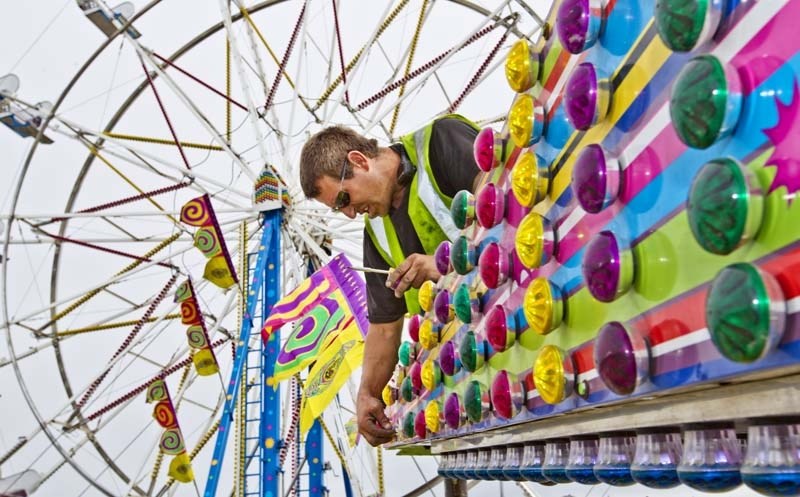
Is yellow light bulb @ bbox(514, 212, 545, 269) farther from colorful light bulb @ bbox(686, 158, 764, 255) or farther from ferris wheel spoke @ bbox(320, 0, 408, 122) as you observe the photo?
ferris wheel spoke @ bbox(320, 0, 408, 122)

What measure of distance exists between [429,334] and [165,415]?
4818mm

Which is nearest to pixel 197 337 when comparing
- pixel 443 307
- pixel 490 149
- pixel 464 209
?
pixel 443 307

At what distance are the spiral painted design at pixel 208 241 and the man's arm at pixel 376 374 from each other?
373cm

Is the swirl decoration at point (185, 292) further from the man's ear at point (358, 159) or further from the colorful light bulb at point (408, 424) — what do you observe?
the colorful light bulb at point (408, 424)

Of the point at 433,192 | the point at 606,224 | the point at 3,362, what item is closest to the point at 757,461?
the point at 606,224

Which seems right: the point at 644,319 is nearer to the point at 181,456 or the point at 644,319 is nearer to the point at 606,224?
the point at 606,224

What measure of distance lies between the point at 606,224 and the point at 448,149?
1.18 metres

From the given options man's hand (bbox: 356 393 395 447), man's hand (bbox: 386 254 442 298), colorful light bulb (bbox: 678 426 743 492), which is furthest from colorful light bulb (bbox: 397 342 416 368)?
colorful light bulb (bbox: 678 426 743 492)

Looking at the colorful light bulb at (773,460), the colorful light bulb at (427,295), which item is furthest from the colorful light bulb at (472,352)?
the colorful light bulb at (773,460)

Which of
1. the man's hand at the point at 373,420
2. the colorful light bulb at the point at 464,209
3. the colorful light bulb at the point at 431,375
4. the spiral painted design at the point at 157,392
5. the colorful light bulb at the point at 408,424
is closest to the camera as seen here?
the colorful light bulb at the point at 464,209

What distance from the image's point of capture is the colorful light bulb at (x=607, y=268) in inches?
24.4

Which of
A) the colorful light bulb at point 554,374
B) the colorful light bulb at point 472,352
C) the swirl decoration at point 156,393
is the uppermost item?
the swirl decoration at point 156,393

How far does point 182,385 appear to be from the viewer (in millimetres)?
7230

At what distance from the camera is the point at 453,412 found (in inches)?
50.4
